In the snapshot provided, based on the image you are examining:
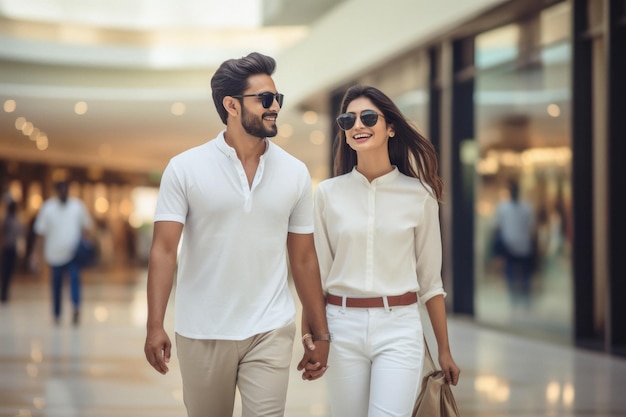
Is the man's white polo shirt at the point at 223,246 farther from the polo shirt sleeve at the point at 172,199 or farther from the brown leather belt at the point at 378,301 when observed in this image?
the brown leather belt at the point at 378,301

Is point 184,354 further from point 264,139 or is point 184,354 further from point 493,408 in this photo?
point 493,408

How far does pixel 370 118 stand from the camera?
3.85 m

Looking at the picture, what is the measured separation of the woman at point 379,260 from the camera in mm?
3656

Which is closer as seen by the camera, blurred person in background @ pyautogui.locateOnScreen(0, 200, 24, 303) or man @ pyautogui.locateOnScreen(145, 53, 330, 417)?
man @ pyautogui.locateOnScreen(145, 53, 330, 417)

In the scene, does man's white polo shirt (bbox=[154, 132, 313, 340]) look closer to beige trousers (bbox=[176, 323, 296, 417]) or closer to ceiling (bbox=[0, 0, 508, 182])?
beige trousers (bbox=[176, 323, 296, 417])

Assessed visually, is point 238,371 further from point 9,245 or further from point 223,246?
point 9,245

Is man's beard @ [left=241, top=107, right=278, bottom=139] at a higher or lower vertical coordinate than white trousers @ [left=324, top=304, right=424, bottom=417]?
higher

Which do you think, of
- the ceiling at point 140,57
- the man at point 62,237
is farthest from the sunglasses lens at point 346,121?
the ceiling at point 140,57

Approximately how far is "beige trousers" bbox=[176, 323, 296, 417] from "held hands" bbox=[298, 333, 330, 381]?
0.48ft

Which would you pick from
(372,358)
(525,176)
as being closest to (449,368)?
(372,358)

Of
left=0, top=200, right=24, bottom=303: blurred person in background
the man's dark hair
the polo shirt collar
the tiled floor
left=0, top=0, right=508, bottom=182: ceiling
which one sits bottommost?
the tiled floor

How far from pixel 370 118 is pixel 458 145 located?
1045cm

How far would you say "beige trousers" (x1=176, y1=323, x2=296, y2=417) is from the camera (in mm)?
3471

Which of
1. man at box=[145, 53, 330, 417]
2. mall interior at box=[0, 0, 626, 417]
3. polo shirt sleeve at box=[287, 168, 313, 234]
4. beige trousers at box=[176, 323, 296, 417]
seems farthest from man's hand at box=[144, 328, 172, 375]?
mall interior at box=[0, 0, 626, 417]
